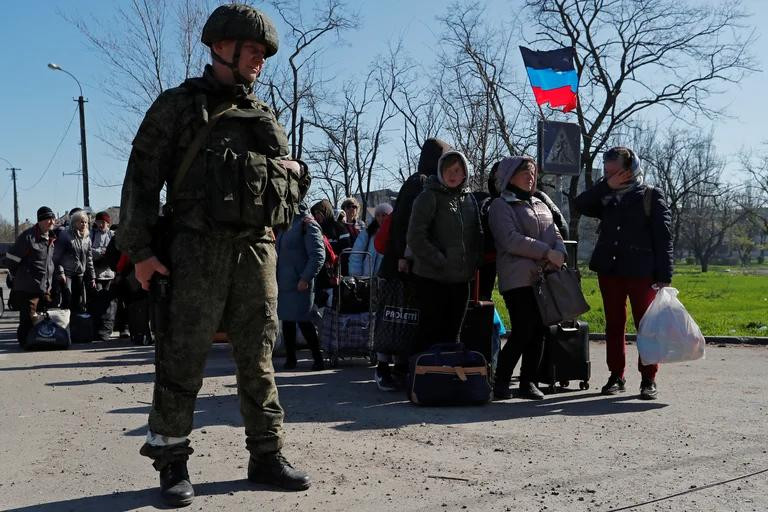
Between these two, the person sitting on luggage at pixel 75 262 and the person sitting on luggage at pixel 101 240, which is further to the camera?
the person sitting on luggage at pixel 101 240

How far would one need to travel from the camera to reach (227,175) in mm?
3762

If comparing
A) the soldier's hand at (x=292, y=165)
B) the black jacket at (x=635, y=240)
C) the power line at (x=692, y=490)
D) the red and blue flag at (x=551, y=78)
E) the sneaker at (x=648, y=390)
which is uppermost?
the red and blue flag at (x=551, y=78)

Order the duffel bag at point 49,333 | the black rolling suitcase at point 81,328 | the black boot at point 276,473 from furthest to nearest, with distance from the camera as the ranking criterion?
the black rolling suitcase at point 81,328, the duffel bag at point 49,333, the black boot at point 276,473

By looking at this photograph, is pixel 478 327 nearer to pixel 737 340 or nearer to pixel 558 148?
pixel 558 148

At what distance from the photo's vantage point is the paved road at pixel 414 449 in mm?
3885

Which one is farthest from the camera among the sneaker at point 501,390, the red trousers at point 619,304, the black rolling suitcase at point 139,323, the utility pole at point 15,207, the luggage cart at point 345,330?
the utility pole at point 15,207

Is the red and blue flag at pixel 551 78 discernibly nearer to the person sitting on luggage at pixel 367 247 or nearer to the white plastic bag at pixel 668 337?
the person sitting on luggage at pixel 367 247

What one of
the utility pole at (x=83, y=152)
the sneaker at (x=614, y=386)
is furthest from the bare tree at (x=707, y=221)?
the sneaker at (x=614, y=386)

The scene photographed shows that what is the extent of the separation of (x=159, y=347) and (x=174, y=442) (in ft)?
1.52

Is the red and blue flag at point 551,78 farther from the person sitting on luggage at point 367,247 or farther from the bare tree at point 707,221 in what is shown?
the bare tree at point 707,221

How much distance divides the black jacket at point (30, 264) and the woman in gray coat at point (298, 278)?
14.6 feet

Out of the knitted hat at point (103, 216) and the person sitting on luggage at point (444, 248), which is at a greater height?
the knitted hat at point (103, 216)

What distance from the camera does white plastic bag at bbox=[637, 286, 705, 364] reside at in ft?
20.9

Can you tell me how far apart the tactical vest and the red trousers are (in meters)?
3.83
